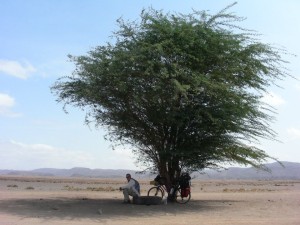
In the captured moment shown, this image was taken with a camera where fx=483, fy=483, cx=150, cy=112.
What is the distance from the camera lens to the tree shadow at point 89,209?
696 inches

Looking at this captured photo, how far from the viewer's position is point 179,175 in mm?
23125

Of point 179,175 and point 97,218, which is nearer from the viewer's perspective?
point 97,218

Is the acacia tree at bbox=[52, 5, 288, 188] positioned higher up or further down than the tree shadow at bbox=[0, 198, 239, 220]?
higher up

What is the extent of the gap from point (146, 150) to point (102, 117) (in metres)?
2.72

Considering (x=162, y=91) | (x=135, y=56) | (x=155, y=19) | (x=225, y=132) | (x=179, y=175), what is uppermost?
(x=155, y=19)

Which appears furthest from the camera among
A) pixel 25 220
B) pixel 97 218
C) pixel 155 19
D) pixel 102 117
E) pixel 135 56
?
pixel 102 117

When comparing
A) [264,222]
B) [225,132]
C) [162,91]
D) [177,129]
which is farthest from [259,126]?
[264,222]

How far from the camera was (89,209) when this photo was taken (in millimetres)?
19703

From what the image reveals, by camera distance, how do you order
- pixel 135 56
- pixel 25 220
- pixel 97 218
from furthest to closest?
pixel 135 56 → pixel 97 218 → pixel 25 220

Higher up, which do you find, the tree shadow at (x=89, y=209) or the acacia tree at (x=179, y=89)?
the acacia tree at (x=179, y=89)

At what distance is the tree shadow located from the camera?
696 inches

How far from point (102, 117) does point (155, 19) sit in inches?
205

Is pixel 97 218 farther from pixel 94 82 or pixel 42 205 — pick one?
pixel 94 82

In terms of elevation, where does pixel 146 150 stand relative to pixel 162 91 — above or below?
below
